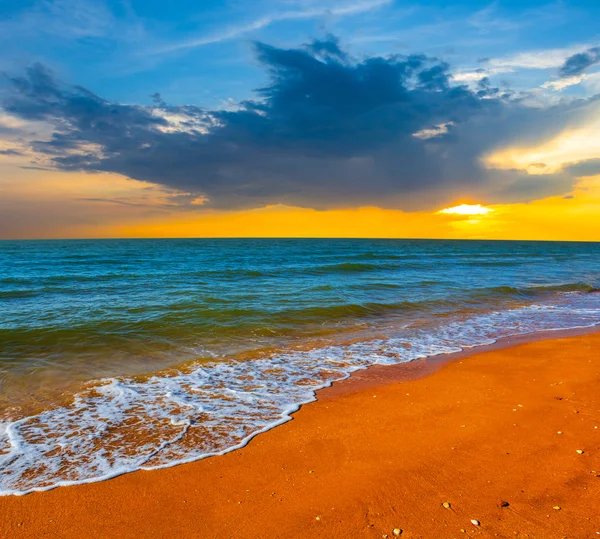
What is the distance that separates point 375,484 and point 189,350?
22.4ft

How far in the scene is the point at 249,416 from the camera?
5887 mm

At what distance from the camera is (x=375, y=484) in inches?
159

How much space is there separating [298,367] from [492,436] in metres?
4.25

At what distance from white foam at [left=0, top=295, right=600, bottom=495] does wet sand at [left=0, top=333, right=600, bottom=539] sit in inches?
12.9

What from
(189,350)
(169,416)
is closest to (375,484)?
(169,416)

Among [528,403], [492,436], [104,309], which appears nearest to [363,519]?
[492,436]

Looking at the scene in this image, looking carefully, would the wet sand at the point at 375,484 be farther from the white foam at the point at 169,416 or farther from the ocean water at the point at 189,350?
the ocean water at the point at 189,350

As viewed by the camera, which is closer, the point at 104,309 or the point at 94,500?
the point at 94,500

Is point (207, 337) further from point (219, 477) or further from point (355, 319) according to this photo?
point (219, 477)

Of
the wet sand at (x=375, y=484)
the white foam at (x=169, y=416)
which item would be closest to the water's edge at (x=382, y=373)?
the white foam at (x=169, y=416)

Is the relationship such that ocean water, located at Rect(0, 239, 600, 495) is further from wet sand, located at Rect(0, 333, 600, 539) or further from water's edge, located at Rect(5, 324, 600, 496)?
wet sand, located at Rect(0, 333, 600, 539)

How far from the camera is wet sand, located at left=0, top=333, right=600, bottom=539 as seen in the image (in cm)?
343

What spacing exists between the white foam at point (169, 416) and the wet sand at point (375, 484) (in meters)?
0.33

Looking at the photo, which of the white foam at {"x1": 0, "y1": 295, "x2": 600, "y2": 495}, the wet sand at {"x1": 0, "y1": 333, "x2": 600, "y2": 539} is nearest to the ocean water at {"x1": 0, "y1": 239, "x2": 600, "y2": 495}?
the white foam at {"x1": 0, "y1": 295, "x2": 600, "y2": 495}
